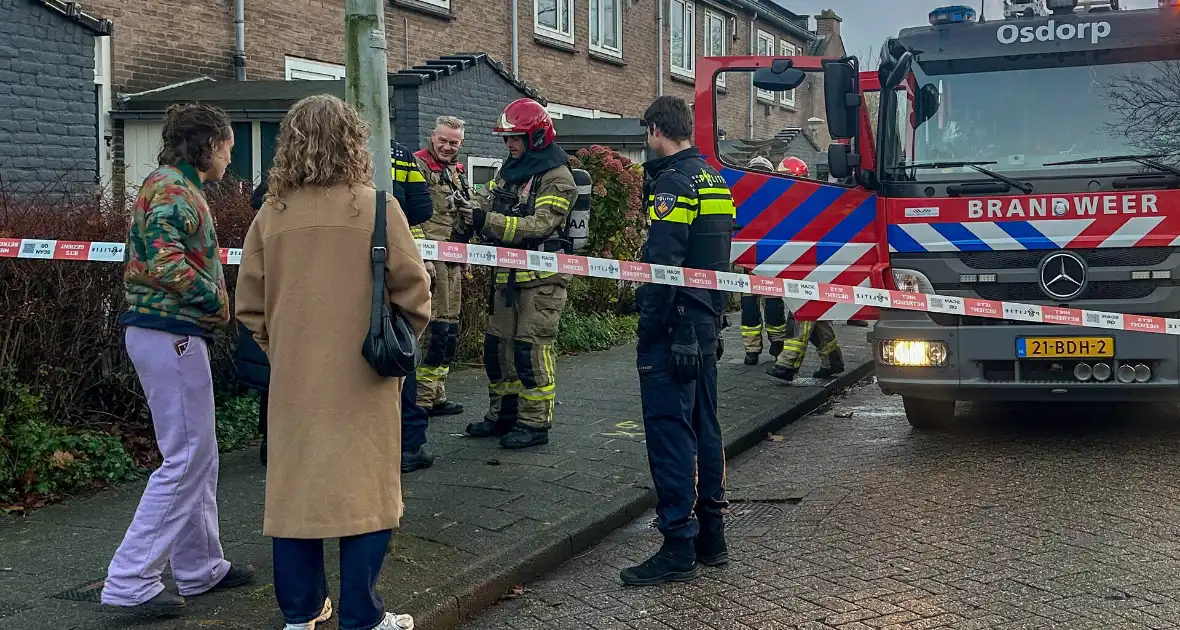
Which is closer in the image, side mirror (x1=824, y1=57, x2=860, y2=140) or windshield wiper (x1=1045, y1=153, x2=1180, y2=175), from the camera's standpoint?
windshield wiper (x1=1045, y1=153, x2=1180, y2=175)

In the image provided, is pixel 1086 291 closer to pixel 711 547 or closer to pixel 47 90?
pixel 711 547

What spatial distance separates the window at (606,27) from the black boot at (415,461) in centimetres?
1671

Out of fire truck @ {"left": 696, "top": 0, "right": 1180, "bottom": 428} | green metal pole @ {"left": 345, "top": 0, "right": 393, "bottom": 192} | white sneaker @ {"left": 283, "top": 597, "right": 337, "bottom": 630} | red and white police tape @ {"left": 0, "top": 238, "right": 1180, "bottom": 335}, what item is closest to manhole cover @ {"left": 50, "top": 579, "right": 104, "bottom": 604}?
white sneaker @ {"left": 283, "top": 597, "right": 337, "bottom": 630}

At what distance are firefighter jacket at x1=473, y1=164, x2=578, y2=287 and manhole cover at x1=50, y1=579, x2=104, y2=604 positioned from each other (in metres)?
3.06

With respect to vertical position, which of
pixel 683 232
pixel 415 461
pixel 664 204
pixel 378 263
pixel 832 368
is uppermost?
pixel 664 204

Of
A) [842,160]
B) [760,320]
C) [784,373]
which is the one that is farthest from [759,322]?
[842,160]

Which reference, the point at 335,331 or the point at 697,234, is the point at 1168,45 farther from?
the point at 335,331

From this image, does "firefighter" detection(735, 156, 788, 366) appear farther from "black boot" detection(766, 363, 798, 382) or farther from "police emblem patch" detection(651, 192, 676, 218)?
"police emblem patch" detection(651, 192, 676, 218)

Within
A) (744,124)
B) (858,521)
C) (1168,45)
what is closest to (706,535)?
(858,521)

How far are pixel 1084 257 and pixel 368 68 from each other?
447 cm

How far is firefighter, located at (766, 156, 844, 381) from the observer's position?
10312 mm

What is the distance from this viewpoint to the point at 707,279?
5059mm

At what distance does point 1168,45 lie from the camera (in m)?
7.41

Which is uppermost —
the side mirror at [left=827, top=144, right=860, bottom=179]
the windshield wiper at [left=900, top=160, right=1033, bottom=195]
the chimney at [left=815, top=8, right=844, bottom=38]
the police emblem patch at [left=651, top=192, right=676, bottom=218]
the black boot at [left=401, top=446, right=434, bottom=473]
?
the chimney at [left=815, top=8, right=844, bottom=38]
